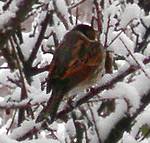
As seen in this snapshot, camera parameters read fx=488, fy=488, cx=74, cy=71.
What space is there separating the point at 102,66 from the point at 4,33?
1004 millimetres

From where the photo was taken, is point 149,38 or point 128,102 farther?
point 149,38

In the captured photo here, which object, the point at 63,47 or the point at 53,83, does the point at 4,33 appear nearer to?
the point at 53,83

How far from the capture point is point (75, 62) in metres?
2.06

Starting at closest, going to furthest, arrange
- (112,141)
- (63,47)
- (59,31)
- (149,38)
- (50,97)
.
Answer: (112,141) → (50,97) → (63,47) → (149,38) → (59,31)

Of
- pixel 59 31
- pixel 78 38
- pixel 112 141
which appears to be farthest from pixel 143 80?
pixel 59 31

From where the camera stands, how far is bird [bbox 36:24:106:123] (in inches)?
77.9

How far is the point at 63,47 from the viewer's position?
2131 millimetres

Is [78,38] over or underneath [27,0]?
underneath

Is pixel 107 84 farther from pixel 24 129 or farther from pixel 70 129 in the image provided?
Result: pixel 70 129

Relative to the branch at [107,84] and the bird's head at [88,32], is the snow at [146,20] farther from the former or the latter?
the branch at [107,84]

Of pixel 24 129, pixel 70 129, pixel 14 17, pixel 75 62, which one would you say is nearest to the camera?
pixel 14 17

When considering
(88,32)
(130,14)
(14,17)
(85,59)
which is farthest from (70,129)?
(14,17)

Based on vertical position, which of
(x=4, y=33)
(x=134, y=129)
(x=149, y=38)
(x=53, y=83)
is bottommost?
(x=134, y=129)

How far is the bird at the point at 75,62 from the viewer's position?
1.98 metres
